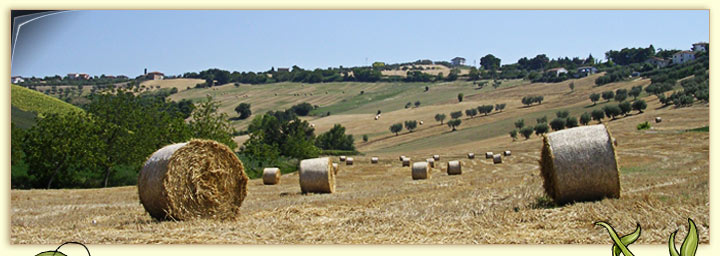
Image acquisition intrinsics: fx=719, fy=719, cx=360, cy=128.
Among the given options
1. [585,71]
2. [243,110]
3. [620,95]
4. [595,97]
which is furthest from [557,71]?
[243,110]

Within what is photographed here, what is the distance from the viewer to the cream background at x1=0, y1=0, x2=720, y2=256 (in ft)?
24.2

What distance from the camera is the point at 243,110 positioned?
77750 millimetres

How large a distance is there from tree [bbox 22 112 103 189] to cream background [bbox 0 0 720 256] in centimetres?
1967

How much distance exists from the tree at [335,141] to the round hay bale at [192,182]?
5451 centimetres

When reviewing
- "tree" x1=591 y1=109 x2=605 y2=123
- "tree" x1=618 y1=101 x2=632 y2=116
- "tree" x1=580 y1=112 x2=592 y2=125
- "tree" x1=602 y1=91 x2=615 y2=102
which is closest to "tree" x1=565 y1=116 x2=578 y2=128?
"tree" x1=580 y1=112 x2=592 y2=125

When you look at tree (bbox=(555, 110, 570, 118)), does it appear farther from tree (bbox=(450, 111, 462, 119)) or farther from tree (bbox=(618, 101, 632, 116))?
tree (bbox=(450, 111, 462, 119))

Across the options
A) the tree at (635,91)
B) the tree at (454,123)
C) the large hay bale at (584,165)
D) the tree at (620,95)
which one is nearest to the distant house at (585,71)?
the tree at (620,95)

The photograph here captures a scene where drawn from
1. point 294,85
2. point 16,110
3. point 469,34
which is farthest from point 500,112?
point 469,34

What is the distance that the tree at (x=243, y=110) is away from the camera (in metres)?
77.4

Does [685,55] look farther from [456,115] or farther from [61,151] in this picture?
[456,115]

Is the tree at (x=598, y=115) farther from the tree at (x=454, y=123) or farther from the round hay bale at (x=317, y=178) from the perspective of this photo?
the round hay bale at (x=317, y=178)

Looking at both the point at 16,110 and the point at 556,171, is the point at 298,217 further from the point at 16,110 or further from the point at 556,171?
the point at 16,110
